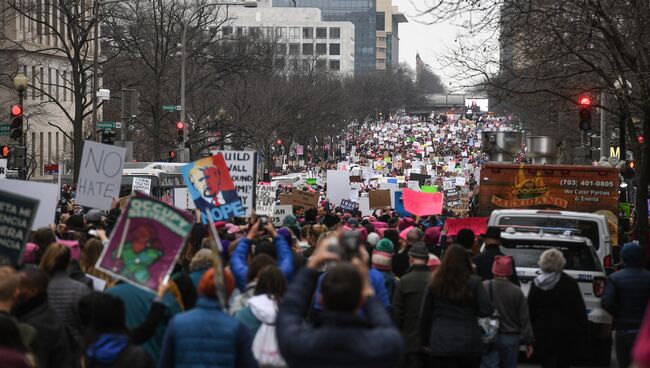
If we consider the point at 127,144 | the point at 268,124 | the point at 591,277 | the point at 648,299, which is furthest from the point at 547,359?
the point at 268,124

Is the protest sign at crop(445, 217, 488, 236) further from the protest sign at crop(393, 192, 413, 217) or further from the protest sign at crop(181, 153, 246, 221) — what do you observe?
the protest sign at crop(393, 192, 413, 217)

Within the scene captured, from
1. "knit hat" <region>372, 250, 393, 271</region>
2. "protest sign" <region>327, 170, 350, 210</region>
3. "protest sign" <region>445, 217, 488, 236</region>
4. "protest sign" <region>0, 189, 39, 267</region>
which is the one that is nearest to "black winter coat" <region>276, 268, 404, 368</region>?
"protest sign" <region>0, 189, 39, 267</region>

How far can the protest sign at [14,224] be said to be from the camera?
8914 mm

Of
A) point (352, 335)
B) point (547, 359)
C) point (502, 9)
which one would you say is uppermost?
point (502, 9)

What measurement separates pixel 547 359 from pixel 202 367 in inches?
199

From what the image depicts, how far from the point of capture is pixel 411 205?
2377 cm

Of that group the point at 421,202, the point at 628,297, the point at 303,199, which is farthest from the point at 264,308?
the point at 303,199

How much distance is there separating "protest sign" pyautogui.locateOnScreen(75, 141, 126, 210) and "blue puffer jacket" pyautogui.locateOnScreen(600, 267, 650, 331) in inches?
219

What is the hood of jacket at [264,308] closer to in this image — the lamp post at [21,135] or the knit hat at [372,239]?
the knit hat at [372,239]

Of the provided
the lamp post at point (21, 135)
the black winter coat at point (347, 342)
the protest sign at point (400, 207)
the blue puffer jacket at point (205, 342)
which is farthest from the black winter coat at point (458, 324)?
the protest sign at point (400, 207)

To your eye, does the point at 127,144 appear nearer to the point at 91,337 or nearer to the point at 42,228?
A: the point at 42,228

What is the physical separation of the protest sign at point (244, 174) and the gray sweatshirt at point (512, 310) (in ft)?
14.2

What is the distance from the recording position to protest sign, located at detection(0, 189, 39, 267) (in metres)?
8.91

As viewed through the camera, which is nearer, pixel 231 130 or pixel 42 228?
pixel 42 228
